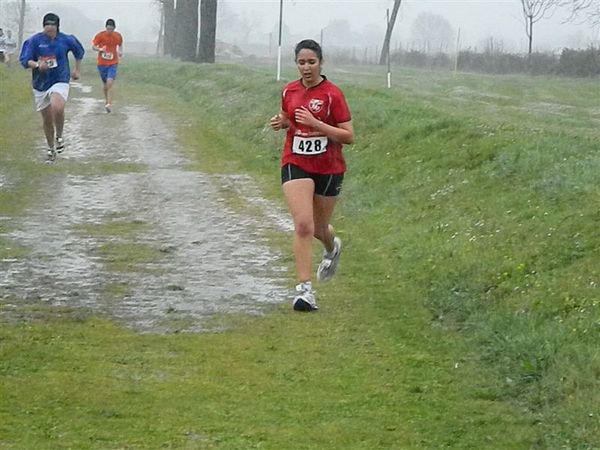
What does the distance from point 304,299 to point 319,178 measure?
0.91 m

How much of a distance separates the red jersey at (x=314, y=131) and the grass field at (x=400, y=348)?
1050 mm

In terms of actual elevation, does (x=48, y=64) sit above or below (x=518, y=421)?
above

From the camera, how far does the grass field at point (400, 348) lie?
6449 mm

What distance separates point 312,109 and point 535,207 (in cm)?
264

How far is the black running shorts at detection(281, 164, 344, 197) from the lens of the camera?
9.30 m

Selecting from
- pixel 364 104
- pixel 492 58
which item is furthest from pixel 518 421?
pixel 492 58

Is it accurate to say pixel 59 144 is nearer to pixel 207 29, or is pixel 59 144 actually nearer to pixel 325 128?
pixel 325 128

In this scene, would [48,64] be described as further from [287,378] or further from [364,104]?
[287,378]

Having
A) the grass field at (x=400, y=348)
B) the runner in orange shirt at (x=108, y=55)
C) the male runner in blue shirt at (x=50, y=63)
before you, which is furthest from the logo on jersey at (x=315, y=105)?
the runner in orange shirt at (x=108, y=55)

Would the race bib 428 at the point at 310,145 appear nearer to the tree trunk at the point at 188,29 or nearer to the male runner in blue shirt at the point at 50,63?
the male runner in blue shirt at the point at 50,63

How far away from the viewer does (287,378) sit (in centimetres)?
738

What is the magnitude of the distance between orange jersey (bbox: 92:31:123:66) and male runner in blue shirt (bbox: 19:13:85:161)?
26.4ft

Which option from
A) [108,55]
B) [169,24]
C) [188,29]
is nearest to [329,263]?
[108,55]

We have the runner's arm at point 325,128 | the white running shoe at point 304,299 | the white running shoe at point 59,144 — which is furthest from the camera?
the white running shoe at point 59,144
